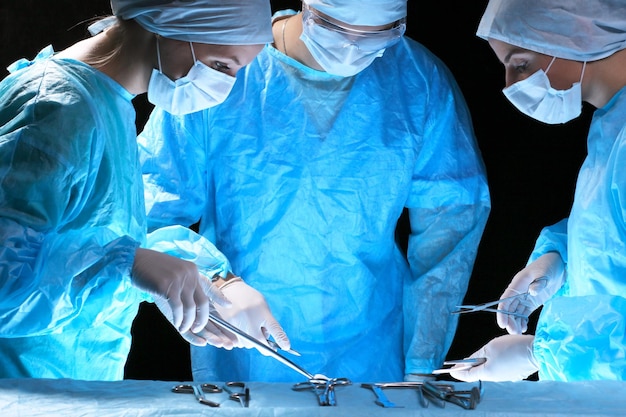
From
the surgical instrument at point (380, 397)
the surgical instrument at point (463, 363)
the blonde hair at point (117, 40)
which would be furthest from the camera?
the surgical instrument at point (463, 363)

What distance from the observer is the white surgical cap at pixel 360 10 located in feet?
8.24

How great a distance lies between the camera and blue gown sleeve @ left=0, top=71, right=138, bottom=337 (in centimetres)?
177

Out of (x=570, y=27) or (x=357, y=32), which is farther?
(x=357, y=32)

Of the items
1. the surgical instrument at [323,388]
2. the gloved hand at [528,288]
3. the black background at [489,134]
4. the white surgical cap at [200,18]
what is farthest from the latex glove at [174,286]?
the black background at [489,134]

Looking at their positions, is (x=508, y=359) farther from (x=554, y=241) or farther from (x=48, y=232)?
(x=48, y=232)

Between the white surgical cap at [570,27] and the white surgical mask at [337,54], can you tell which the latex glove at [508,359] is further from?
the white surgical mask at [337,54]

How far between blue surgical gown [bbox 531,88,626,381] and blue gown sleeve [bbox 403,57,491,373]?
1.64 ft

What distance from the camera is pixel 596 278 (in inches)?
78.4

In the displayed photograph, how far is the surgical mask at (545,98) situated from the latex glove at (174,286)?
3.01 ft

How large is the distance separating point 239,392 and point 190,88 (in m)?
0.83

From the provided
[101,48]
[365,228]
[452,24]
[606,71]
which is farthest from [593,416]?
[452,24]

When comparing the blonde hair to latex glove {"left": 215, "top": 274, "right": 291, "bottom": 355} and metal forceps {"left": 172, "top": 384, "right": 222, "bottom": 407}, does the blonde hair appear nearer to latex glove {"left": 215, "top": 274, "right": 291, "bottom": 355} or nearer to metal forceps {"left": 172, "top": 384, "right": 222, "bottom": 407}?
latex glove {"left": 215, "top": 274, "right": 291, "bottom": 355}

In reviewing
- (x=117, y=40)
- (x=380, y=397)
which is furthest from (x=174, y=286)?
(x=117, y=40)

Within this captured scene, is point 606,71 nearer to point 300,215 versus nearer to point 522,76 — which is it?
point 522,76
